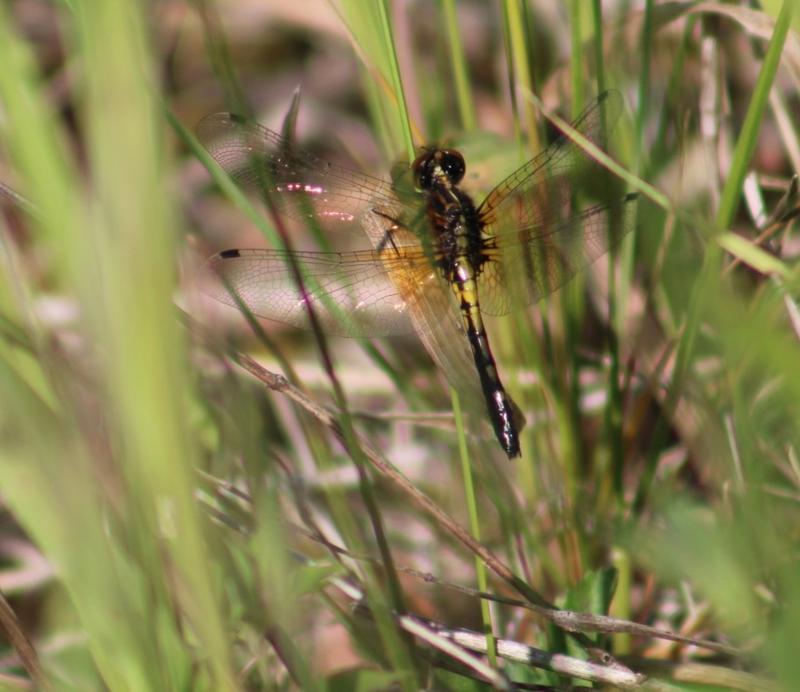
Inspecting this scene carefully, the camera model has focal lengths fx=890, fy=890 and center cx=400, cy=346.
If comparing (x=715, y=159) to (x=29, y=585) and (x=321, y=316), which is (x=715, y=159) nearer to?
(x=321, y=316)

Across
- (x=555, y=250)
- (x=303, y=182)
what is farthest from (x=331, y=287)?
(x=555, y=250)

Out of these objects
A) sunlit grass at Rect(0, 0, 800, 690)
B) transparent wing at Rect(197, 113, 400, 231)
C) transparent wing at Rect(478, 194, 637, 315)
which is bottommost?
sunlit grass at Rect(0, 0, 800, 690)

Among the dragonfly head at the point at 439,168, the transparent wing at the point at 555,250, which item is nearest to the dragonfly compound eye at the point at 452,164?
the dragonfly head at the point at 439,168

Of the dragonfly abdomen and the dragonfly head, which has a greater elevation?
the dragonfly head

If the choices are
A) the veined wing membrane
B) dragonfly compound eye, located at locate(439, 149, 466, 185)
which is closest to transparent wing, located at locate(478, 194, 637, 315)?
the veined wing membrane

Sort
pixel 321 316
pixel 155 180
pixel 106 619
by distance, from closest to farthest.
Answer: pixel 155 180 → pixel 106 619 → pixel 321 316

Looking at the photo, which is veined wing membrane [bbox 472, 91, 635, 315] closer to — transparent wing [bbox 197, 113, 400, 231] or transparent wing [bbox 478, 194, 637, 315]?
transparent wing [bbox 478, 194, 637, 315]

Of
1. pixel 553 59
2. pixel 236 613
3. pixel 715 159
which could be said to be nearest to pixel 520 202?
pixel 715 159
